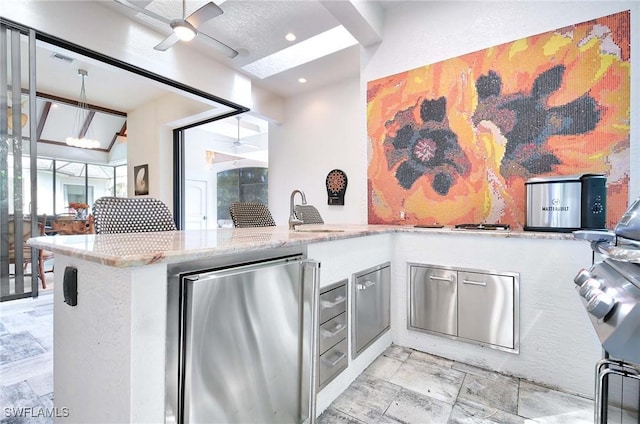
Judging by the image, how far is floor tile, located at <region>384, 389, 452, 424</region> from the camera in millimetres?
1492

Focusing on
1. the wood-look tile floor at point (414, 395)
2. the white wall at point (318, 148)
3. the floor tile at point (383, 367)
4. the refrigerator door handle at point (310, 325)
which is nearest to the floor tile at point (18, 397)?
the wood-look tile floor at point (414, 395)

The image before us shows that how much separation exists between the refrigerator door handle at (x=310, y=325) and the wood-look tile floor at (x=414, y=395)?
21 centimetres

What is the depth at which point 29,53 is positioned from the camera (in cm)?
254

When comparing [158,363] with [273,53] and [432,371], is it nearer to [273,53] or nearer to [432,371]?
[432,371]

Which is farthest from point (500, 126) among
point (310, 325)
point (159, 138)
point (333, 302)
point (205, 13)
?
point (159, 138)

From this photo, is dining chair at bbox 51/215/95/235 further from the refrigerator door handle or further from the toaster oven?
the toaster oven

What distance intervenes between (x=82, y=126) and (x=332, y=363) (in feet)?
25.8

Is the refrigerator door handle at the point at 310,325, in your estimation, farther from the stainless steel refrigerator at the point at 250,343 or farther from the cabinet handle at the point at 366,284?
the cabinet handle at the point at 366,284

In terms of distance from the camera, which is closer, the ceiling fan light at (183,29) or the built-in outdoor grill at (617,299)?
the built-in outdoor grill at (617,299)

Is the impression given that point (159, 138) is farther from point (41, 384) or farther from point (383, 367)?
point (383, 367)

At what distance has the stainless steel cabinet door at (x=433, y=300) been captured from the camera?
210 centimetres

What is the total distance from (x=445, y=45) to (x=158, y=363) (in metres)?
3.20

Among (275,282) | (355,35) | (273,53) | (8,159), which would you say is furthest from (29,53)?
(275,282)

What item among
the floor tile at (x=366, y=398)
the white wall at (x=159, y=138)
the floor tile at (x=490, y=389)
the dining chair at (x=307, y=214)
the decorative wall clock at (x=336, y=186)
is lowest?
the floor tile at (x=490, y=389)
